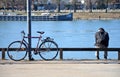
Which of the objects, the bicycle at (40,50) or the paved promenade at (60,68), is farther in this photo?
the bicycle at (40,50)

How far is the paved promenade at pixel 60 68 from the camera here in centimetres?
1466

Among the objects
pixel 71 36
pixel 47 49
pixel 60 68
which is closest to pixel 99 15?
pixel 71 36

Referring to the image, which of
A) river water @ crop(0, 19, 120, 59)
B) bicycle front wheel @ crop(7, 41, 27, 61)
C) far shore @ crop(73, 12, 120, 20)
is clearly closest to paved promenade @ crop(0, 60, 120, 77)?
bicycle front wheel @ crop(7, 41, 27, 61)

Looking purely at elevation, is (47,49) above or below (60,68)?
above

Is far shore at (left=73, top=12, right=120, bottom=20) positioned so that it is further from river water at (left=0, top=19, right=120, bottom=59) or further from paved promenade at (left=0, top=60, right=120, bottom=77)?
paved promenade at (left=0, top=60, right=120, bottom=77)

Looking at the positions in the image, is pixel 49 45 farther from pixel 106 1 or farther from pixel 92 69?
pixel 106 1

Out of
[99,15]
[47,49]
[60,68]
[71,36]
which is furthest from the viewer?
[99,15]

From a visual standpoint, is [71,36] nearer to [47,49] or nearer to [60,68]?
[47,49]

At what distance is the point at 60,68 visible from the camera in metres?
16.1

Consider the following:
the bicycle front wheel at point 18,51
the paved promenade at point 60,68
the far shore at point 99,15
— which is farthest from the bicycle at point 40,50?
the far shore at point 99,15

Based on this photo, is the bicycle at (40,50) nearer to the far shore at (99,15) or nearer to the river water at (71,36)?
the river water at (71,36)

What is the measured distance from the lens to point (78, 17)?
123250 millimetres

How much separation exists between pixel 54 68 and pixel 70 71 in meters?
0.95

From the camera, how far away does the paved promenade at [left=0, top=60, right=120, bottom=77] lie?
1466 cm
